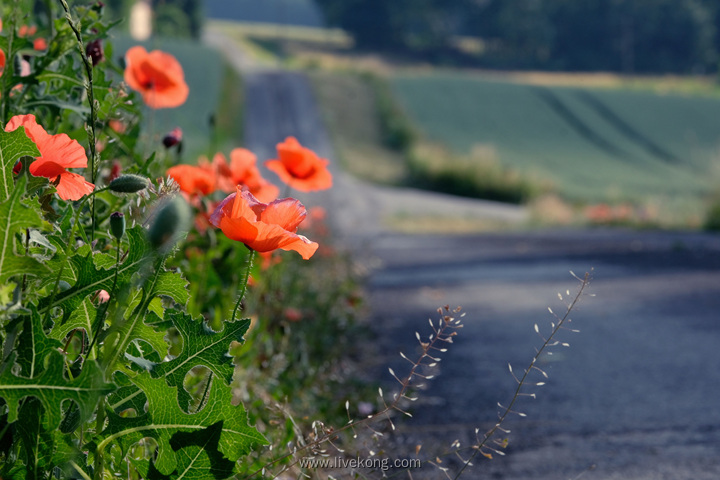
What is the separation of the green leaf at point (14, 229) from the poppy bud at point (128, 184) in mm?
80

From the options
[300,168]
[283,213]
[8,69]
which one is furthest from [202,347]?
[300,168]

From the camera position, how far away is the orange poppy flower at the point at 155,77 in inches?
68.6

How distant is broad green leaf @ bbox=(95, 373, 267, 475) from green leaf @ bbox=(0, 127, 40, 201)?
27cm

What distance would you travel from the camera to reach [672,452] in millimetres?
2152

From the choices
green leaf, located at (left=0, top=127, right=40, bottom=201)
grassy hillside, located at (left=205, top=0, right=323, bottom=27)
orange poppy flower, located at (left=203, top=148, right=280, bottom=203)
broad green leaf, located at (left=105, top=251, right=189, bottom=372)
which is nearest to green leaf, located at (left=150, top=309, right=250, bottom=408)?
broad green leaf, located at (left=105, top=251, right=189, bottom=372)

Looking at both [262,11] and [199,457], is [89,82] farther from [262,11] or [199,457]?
[262,11]

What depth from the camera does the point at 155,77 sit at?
5.78 ft

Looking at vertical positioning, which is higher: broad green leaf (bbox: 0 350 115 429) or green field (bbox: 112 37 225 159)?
broad green leaf (bbox: 0 350 115 429)

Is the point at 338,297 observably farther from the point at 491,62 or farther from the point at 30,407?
the point at 491,62

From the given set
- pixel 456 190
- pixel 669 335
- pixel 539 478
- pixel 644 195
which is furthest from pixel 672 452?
pixel 644 195

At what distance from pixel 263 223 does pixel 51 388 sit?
11.1 inches

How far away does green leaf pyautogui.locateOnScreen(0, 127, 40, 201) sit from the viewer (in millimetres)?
894

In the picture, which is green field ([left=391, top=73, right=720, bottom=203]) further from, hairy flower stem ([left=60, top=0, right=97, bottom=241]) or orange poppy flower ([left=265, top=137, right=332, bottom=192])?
hairy flower stem ([left=60, top=0, right=97, bottom=241])

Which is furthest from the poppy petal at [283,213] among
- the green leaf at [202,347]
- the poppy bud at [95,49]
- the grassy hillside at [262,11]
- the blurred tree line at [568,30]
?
the grassy hillside at [262,11]
